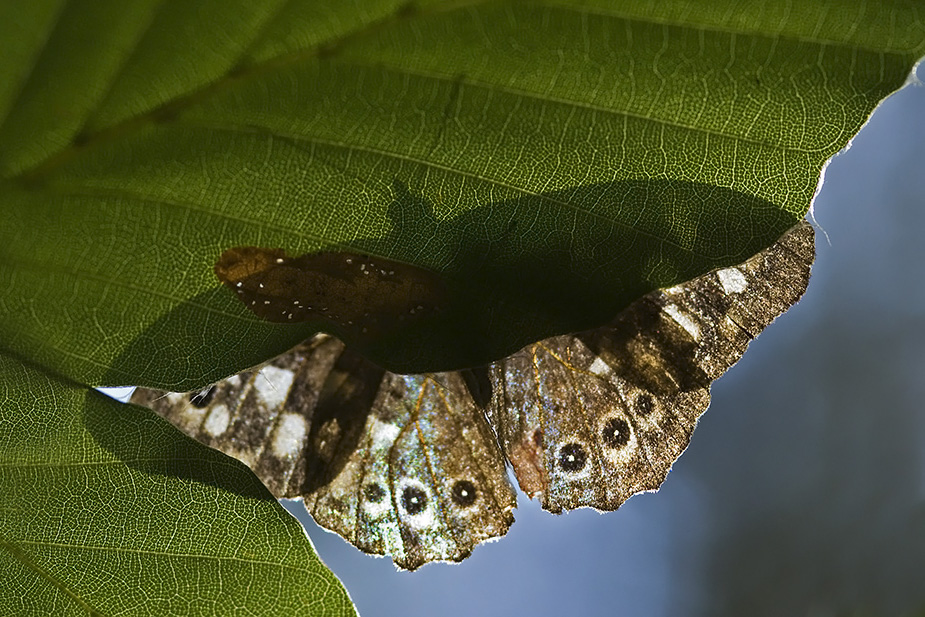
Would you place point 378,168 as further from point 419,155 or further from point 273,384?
point 273,384

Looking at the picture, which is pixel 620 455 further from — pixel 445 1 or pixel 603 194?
pixel 445 1

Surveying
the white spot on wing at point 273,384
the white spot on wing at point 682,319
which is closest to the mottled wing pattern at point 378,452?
the white spot on wing at point 273,384

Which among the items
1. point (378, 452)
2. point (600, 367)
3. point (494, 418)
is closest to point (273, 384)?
point (378, 452)

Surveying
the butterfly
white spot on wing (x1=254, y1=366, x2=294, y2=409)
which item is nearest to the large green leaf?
the butterfly

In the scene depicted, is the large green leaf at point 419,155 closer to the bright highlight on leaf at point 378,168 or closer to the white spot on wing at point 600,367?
the bright highlight on leaf at point 378,168

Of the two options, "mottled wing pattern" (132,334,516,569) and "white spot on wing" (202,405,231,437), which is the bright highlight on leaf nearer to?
"mottled wing pattern" (132,334,516,569)

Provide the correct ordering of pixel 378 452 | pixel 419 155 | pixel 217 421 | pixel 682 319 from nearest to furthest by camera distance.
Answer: pixel 419 155, pixel 682 319, pixel 378 452, pixel 217 421

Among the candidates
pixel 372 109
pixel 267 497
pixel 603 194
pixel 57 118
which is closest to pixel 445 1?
pixel 372 109
